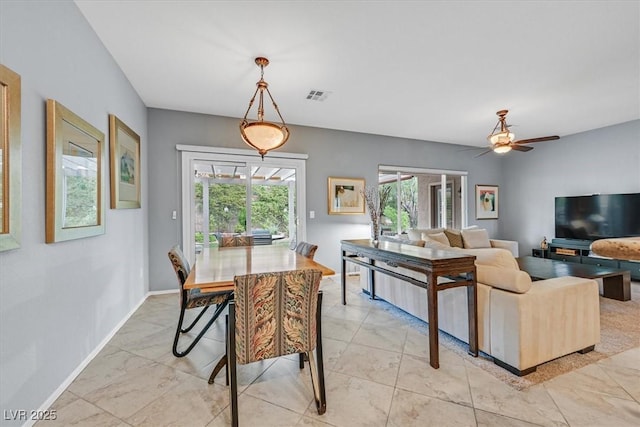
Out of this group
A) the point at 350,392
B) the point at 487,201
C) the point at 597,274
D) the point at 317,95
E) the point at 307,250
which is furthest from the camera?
the point at 487,201

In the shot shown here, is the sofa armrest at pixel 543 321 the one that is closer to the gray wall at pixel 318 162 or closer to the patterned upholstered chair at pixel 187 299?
the patterned upholstered chair at pixel 187 299

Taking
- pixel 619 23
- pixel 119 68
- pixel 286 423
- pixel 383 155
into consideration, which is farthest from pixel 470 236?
pixel 119 68

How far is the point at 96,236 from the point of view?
2.35 metres

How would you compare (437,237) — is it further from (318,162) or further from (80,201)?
(80,201)

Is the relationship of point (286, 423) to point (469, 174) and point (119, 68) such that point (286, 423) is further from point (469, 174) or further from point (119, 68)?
point (469, 174)

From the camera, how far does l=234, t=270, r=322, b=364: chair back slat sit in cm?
144

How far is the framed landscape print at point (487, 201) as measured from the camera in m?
6.48

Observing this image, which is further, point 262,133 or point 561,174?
point 561,174

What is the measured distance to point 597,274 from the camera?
3.22m

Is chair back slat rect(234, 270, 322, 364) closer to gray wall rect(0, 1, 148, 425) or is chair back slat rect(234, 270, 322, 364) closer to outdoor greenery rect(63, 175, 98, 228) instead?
gray wall rect(0, 1, 148, 425)

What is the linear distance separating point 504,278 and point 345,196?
11.0ft

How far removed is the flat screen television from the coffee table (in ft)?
5.34

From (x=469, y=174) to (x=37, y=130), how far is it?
22.5ft

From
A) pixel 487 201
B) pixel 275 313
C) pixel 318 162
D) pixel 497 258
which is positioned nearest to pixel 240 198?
pixel 318 162
